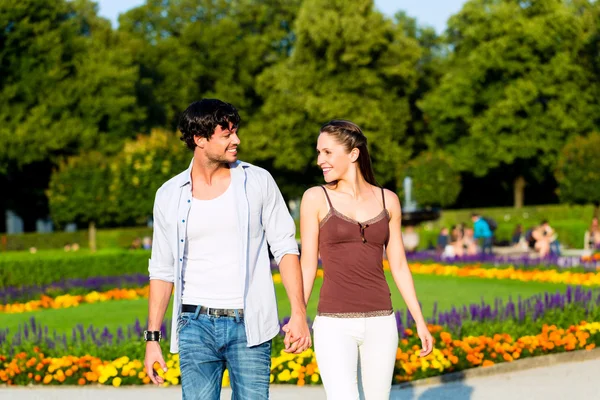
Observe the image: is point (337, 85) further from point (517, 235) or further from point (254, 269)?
point (254, 269)

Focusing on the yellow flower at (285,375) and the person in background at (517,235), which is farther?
the person in background at (517,235)

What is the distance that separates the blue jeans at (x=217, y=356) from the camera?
3.99m

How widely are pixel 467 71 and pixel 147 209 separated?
20912 millimetres

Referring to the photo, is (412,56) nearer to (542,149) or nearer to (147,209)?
(542,149)

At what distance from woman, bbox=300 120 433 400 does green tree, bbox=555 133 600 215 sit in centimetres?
3476

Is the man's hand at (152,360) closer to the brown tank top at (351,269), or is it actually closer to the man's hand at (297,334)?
the man's hand at (297,334)

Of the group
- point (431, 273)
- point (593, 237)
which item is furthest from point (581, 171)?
point (431, 273)

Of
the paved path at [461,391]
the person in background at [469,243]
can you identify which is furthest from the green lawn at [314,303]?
the person in background at [469,243]

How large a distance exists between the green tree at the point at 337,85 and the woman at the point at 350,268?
127 feet

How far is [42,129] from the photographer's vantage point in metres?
37.3

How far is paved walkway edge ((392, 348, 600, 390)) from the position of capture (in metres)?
8.09

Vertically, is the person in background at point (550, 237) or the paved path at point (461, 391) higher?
the person in background at point (550, 237)

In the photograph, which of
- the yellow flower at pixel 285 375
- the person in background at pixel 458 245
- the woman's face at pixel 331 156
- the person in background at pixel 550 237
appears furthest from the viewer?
the person in background at pixel 550 237

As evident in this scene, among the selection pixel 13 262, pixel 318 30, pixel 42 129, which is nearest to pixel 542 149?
pixel 318 30
